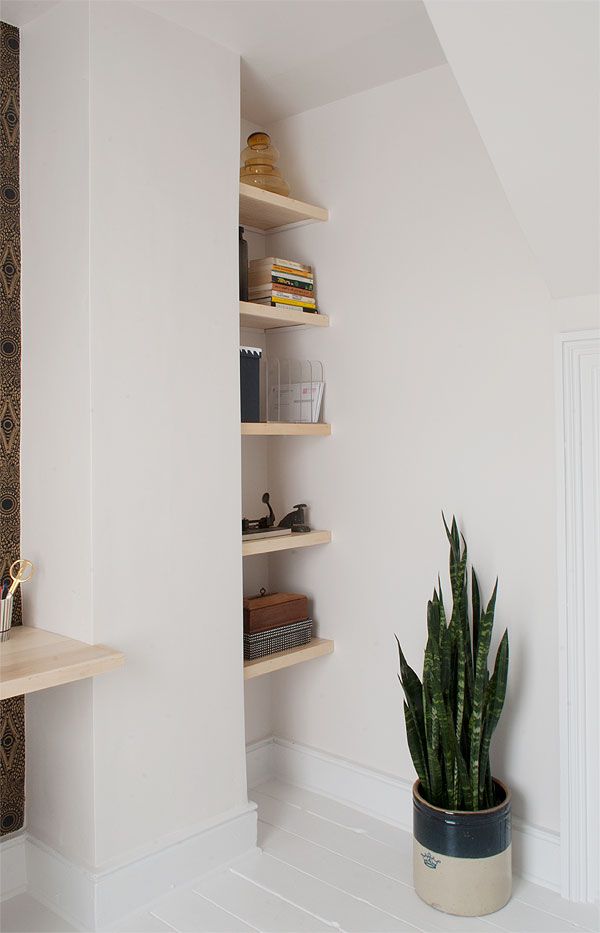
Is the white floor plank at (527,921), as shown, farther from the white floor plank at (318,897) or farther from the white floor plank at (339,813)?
the white floor plank at (339,813)

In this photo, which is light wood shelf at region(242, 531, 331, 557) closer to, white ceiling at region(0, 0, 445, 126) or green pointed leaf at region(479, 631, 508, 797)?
green pointed leaf at region(479, 631, 508, 797)

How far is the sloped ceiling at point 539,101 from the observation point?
4.99ft

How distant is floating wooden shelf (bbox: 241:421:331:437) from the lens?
101 inches

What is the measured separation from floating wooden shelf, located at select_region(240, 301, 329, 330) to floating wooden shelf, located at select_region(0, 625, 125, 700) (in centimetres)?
114

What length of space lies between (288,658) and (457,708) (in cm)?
70

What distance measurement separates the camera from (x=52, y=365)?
2.22 meters

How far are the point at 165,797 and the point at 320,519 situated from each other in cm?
110

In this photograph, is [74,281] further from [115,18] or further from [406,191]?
[406,191]

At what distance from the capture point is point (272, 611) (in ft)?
9.02

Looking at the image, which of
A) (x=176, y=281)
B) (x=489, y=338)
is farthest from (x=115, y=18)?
(x=489, y=338)

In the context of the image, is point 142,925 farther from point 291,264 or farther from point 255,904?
point 291,264

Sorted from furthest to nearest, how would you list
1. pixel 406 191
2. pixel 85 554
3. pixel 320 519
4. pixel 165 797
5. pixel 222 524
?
pixel 320 519
pixel 406 191
pixel 222 524
pixel 165 797
pixel 85 554

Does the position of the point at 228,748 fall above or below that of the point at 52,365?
below

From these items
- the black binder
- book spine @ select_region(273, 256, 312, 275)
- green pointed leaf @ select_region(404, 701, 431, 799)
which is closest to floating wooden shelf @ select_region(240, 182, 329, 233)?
book spine @ select_region(273, 256, 312, 275)
